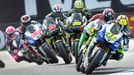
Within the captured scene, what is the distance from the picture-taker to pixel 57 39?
58.1 feet

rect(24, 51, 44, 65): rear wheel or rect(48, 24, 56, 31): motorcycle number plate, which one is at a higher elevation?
rect(48, 24, 56, 31): motorcycle number plate

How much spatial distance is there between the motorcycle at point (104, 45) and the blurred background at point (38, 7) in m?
11.4

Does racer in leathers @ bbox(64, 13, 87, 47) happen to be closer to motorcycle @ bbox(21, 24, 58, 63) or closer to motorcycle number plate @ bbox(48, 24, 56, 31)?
motorcycle number plate @ bbox(48, 24, 56, 31)

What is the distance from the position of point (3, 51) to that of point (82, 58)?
10326 mm

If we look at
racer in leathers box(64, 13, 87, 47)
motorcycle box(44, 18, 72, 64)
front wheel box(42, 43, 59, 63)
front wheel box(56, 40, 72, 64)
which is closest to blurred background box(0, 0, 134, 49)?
front wheel box(42, 43, 59, 63)

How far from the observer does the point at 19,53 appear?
67.1 feet

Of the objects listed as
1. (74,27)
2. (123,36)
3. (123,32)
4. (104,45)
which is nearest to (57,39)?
(74,27)

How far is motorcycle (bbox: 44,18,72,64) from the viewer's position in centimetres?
1727

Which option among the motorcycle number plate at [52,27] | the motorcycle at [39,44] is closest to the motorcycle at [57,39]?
the motorcycle number plate at [52,27]

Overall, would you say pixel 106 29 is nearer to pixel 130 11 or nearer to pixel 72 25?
pixel 72 25

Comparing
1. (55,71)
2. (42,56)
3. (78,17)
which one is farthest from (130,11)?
(55,71)

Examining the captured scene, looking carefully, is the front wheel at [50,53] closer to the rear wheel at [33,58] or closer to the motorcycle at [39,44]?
the motorcycle at [39,44]

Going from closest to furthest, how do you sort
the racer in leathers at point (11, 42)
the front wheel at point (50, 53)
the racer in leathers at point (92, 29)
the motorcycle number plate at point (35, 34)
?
the racer in leathers at point (92, 29) → the front wheel at point (50, 53) → the motorcycle number plate at point (35, 34) → the racer in leathers at point (11, 42)

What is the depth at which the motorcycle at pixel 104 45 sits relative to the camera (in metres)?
12.4
